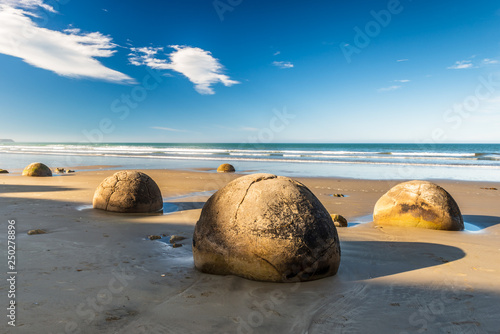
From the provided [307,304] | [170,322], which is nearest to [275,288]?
[307,304]

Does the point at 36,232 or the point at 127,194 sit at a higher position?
the point at 127,194

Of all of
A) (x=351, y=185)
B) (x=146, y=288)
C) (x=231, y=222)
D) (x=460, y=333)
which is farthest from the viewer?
(x=351, y=185)

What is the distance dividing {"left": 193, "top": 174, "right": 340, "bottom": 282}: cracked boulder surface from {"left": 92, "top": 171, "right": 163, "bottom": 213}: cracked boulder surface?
4.33 meters

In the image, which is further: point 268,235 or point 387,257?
point 387,257

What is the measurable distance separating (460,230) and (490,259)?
7.22 feet

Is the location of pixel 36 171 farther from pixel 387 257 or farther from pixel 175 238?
pixel 387 257

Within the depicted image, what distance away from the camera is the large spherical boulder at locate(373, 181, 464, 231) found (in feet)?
22.7

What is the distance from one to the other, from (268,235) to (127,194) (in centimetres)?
526

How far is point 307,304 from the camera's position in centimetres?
339

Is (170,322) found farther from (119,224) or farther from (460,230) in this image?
(460,230)

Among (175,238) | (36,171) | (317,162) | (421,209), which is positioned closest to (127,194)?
(175,238)

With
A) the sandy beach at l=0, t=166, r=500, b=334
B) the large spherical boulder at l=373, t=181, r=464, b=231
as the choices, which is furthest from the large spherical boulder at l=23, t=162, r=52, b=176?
the large spherical boulder at l=373, t=181, r=464, b=231

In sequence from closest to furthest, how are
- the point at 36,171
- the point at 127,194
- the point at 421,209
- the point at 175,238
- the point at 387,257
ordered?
the point at 387,257 < the point at 175,238 < the point at 421,209 < the point at 127,194 < the point at 36,171

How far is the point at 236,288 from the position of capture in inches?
147
